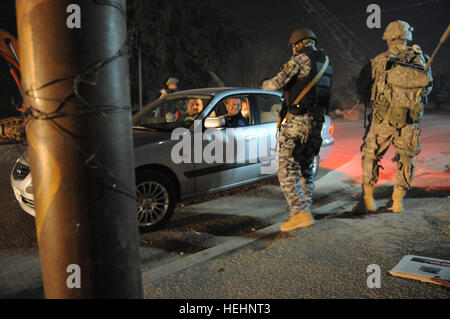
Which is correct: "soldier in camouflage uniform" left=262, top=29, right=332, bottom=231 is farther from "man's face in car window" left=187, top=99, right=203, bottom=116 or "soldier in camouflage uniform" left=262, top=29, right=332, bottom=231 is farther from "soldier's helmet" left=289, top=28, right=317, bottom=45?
"man's face in car window" left=187, top=99, right=203, bottom=116

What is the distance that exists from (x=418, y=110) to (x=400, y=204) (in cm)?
113

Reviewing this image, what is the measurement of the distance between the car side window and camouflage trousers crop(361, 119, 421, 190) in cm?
147

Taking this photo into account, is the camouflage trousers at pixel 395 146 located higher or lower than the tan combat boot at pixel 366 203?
higher

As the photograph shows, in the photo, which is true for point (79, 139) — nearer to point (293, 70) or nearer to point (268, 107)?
point (293, 70)

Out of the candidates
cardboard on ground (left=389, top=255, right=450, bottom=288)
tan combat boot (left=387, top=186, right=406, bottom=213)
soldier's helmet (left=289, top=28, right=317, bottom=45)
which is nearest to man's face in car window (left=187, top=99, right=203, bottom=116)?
soldier's helmet (left=289, top=28, right=317, bottom=45)

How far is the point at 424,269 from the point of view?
300 cm

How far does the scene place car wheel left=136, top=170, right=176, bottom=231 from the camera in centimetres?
409

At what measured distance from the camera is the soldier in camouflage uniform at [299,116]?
12.7ft

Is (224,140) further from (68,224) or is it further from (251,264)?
(68,224)

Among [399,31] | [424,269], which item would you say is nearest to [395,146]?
[399,31]

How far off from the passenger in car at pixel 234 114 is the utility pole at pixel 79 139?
3401 mm

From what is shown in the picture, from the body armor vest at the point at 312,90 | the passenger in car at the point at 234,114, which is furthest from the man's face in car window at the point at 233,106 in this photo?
the body armor vest at the point at 312,90

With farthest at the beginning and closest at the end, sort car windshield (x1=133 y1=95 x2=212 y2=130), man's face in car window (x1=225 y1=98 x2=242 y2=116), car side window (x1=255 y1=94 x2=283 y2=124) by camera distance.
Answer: car side window (x1=255 y1=94 x2=283 y2=124), man's face in car window (x1=225 y1=98 x2=242 y2=116), car windshield (x1=133 y1=95 x2=212 y2=130)

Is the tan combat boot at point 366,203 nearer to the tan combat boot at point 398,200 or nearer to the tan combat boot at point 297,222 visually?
the tan combat boot at point 398,200
